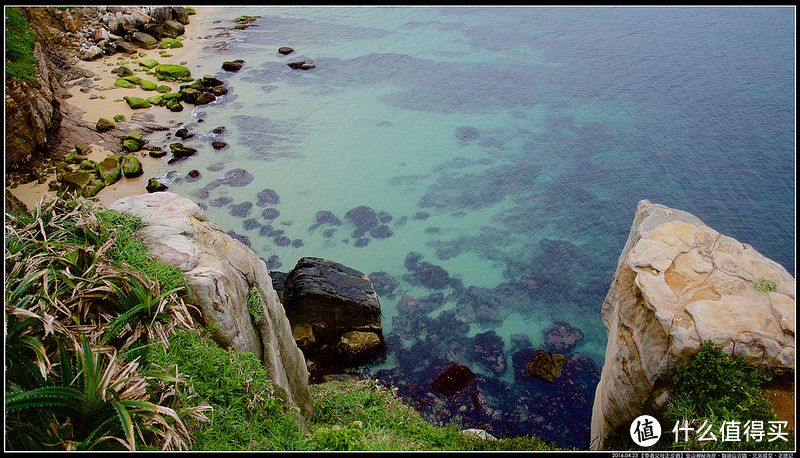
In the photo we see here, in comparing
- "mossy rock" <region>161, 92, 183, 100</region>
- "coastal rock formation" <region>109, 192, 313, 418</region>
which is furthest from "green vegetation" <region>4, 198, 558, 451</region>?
"mossy rock" <region>161, 92, 183, 100</region>

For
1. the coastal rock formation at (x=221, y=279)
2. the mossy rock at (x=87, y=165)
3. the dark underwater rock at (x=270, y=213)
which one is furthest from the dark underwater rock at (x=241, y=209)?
the coastal rock formation at (x=221, y=279)

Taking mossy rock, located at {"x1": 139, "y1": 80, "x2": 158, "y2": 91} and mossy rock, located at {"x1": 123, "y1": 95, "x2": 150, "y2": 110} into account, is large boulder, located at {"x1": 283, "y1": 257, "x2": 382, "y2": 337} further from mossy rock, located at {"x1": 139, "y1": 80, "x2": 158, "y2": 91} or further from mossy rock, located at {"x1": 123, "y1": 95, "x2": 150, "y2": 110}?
mossy rock, located at {"x1": 139, "y1": 80, "x2": 158, "y2": 91}

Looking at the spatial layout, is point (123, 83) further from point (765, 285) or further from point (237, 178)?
point (765, 285)

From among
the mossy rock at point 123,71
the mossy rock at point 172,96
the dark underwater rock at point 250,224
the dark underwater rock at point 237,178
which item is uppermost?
the mossy rock at point 123,71

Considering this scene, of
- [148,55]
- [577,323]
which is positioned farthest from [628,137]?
[148,55]

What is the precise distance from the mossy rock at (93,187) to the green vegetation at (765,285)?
2002cm

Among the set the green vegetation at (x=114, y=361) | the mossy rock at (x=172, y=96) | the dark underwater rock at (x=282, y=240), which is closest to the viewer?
the green vegetation at (x=114, y=361)

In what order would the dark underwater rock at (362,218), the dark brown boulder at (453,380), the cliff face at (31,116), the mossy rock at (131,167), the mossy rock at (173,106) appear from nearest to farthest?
the dark brown boulder at (453,380) → the cliff face at (31,116) → the dark underwater rock at (362,218) → the mossy rock at (131,167) → the mossy rock at (173,106)

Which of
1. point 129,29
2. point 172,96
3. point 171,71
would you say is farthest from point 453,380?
point 129,29

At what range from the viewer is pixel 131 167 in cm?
1870

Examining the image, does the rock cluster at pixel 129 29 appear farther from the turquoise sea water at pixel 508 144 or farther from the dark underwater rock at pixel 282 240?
the dark underwater rock at pixel 282 240

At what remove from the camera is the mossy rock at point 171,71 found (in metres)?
25.8

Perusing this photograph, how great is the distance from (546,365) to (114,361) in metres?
11.0

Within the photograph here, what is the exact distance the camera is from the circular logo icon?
7.22m
